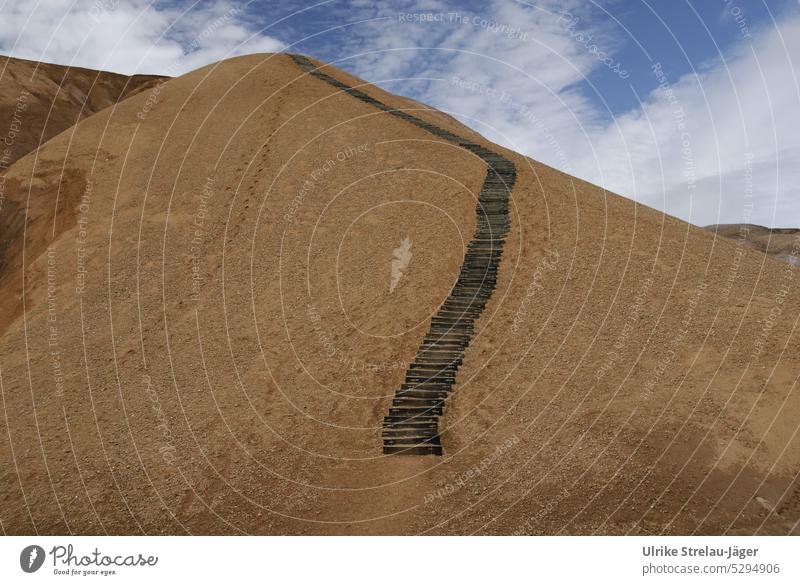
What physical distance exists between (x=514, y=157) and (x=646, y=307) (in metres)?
16.1

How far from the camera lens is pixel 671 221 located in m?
28.2

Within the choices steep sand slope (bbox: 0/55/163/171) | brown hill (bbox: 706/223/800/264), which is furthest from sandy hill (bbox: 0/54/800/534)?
brown hill (bbox: 706/223/800/264)

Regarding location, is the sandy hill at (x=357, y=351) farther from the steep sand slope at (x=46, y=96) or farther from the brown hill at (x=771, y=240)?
the brown hill at (x=771, y=240)

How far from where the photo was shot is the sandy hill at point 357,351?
551 inches

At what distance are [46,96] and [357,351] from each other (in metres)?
71.6

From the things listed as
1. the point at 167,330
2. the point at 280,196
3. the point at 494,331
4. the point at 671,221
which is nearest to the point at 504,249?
the point at 494,331

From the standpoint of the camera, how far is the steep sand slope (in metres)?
59.2

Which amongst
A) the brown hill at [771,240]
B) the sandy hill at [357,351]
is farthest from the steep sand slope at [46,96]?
the brown hill at [771,240]

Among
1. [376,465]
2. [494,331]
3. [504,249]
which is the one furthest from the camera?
[504,249]

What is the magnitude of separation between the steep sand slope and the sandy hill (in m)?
32.1

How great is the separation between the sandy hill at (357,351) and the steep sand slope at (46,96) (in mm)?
32120

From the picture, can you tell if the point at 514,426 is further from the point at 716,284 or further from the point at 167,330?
the point at 167,330

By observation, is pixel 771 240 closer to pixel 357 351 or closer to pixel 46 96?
pixel 357 351

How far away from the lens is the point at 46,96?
221 ft
